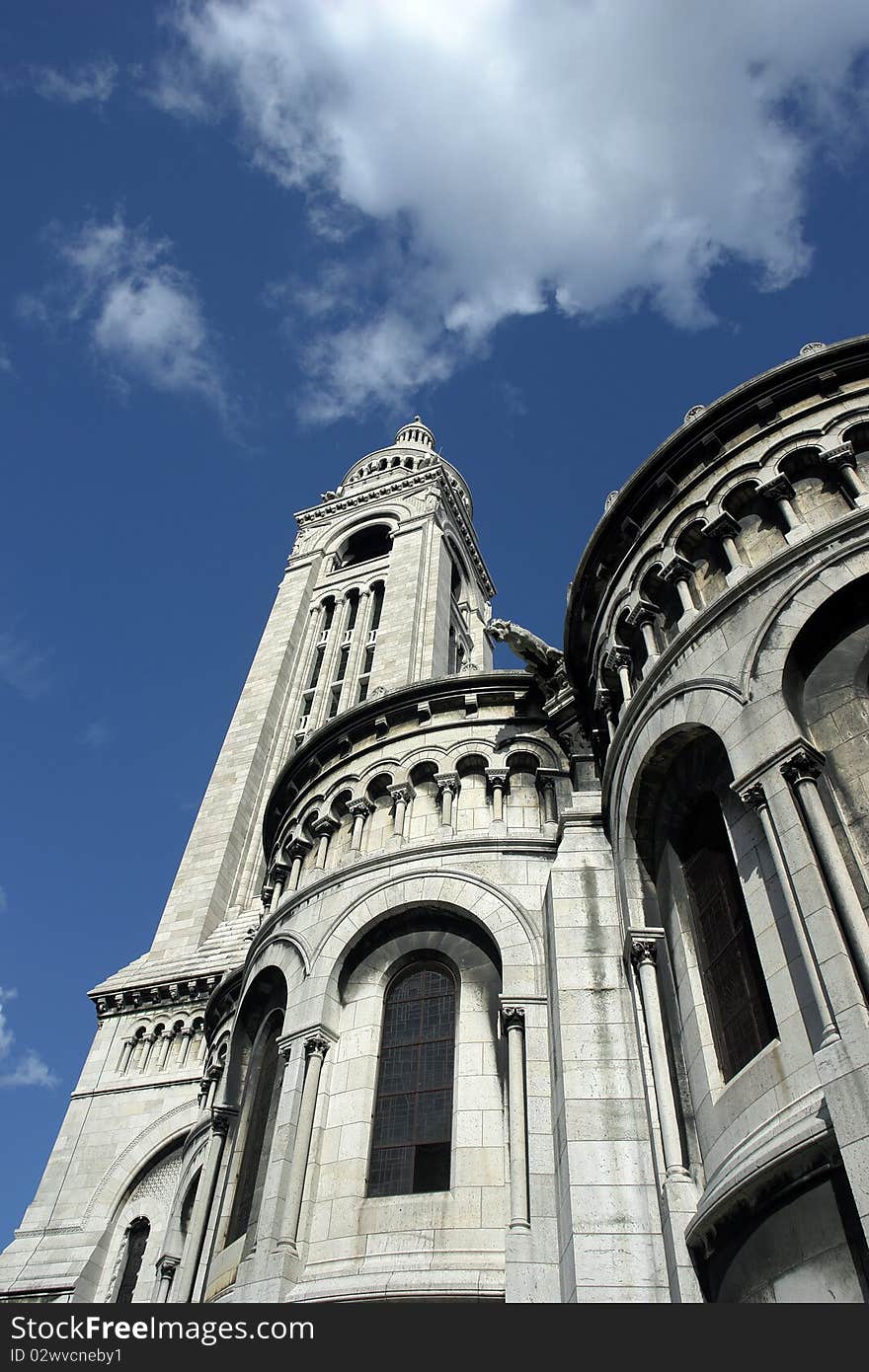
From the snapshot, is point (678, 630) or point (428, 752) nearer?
point (678, 630)

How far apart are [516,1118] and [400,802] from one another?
7.02 m

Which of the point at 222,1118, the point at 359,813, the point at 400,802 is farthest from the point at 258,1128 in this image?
the point at 400,802

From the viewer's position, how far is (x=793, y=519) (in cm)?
1388

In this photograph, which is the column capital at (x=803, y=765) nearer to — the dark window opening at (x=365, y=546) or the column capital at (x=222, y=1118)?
the column capital at (x=222, y=1118)

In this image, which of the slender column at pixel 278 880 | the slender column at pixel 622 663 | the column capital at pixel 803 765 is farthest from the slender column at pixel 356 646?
the column capital at pixel 803 765

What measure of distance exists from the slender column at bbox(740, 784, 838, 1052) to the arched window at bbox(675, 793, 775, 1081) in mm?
1126

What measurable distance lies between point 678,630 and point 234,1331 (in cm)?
1038

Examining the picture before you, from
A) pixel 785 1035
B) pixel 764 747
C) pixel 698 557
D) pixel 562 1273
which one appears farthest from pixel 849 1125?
pixel 698 557

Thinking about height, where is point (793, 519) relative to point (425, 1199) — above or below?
above

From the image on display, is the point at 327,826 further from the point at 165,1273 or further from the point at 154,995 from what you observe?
the point at 154,995

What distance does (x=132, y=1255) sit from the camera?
28.3 meters

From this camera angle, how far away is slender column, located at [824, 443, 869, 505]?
13.5 m

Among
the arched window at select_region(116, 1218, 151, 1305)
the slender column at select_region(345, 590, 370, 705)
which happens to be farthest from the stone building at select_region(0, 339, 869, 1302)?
the slender column at select_region(345, 590, 370, 705)

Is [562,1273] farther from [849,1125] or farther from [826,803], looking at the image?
[826,803]
